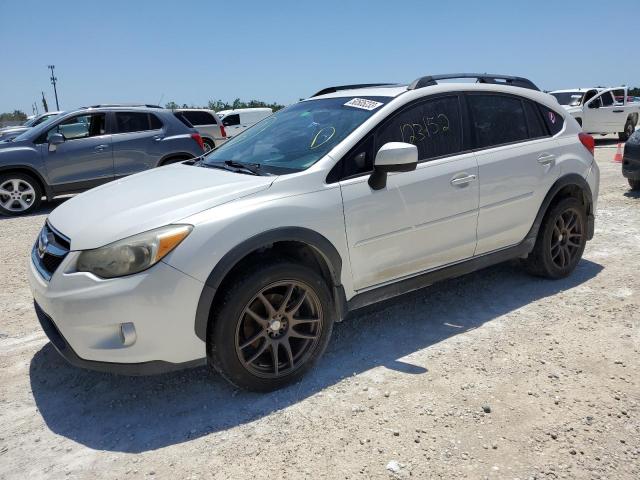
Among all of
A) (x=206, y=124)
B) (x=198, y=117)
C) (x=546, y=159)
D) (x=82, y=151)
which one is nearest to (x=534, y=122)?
(x=546, y=159)

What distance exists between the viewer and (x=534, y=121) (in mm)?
4227

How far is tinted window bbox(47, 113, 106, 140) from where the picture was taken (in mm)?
8680

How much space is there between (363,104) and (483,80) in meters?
1.18

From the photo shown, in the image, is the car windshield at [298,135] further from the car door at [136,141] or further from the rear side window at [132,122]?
the rear side window at [132,122]

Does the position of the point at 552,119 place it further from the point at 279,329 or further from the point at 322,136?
the point at 279,329

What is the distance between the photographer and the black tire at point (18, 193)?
8328 mm

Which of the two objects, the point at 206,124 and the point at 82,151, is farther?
the point at 206,124

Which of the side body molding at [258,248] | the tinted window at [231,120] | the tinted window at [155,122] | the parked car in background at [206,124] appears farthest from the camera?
the tinted window at [231,120]

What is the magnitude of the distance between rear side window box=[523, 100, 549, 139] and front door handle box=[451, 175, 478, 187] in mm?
919

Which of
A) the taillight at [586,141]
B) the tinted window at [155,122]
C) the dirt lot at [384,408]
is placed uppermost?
the tinted window at [155,122]

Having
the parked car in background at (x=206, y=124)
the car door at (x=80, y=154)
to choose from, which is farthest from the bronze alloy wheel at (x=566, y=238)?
the parked car in background at (x=206, y=124)

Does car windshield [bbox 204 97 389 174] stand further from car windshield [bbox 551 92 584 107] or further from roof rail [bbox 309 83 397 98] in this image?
car windshield [bbox 551 92 584 107]

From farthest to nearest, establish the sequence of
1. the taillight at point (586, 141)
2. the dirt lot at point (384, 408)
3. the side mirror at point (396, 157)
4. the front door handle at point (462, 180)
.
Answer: the taillight at point (586, 141) < the front door handle at point (462, 180) < the side mirror at point (396, 157) < the dirt lot at point (384, 408)

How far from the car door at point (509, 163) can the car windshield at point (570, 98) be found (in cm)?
1418
